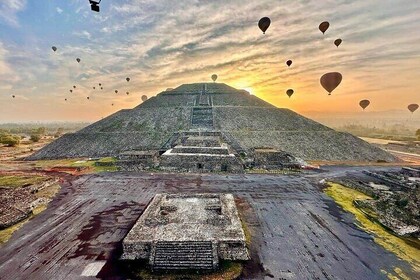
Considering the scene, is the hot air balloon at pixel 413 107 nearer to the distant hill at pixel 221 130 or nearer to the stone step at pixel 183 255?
the distant hill at pixel 221 130

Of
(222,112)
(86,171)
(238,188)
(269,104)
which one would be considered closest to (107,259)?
(238,188)

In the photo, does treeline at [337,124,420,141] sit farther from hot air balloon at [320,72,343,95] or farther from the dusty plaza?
the dusty plaza

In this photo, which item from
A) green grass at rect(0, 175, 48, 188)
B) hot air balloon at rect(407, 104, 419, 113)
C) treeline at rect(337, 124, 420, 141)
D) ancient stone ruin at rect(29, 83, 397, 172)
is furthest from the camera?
treeline at rect(337, 124, 420, 141)

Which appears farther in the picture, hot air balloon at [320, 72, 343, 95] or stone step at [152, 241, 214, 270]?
hot air balloon at [320, 72, 343, 95]

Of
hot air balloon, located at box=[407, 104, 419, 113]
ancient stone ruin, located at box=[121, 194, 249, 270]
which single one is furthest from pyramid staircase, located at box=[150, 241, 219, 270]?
hot air balloon, located at box=[407, 104, 419, 113]

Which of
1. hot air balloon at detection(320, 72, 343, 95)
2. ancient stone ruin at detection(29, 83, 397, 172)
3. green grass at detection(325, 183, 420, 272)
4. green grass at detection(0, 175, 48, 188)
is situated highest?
hot air balloon at detection(320, 72, 343, 95)

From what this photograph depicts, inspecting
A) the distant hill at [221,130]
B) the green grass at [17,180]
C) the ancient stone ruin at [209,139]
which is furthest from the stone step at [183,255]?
the distant hill at [221,130]

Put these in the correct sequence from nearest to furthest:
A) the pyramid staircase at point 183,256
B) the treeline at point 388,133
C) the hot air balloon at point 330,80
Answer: the pyramid staircase at point 183,256 < the hot air balloon at point 330,80 < the treeline at point 388,133

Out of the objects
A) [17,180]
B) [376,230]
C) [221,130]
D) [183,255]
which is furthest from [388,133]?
[17,180]

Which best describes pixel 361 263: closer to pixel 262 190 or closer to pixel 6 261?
pixel 262 190
